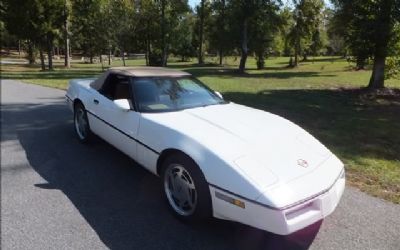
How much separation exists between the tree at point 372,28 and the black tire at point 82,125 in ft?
33.5

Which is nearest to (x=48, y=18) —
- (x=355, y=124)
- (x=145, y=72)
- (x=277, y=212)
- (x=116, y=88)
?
(x=355, y=124)

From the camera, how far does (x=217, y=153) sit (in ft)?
10.1

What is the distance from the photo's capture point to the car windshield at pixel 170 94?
4230mm

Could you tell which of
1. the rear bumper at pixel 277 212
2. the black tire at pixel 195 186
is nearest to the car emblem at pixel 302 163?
the rear bumper at pixel 277 212

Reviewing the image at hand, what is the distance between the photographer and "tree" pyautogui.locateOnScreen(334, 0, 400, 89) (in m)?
12.0

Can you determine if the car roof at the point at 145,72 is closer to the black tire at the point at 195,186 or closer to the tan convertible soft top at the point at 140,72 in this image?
the tan convertible soft top at the point at 140,72

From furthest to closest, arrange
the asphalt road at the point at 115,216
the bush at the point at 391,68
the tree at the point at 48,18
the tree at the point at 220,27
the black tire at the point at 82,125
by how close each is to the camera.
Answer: the tree at the point at 220,27, the tree at the point at 48,18, the bush at the point at 391,68, the black tire at the point at 82,125, the asphalt road at the point at 115,216

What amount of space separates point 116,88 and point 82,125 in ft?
3.90

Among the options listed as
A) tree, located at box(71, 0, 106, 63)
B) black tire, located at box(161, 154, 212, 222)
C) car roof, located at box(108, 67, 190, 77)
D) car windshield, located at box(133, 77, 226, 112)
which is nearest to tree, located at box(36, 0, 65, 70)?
tree, located at box(71, 0, 106, 63)

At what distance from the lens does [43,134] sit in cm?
634

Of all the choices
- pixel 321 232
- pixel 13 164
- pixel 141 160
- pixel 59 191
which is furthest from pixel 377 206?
pixel 13 164

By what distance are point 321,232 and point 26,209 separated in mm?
2680

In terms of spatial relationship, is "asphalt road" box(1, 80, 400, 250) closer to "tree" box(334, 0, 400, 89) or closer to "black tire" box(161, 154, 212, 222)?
"black tire" box(161, 154, 212, 222)

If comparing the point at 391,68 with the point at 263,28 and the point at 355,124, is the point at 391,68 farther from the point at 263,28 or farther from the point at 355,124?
the point at 263,28
